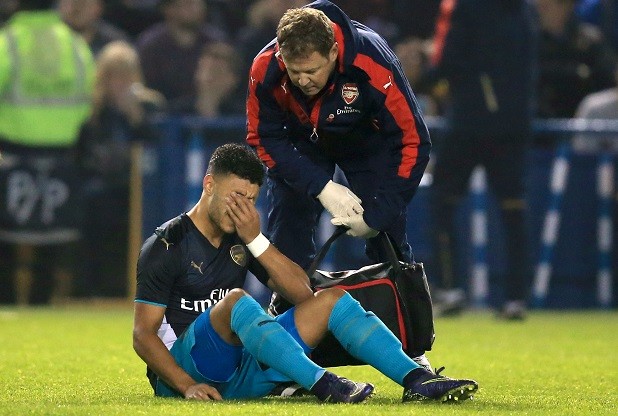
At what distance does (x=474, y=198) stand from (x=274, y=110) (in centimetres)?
536

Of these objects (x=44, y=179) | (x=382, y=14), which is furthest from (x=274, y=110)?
(x=382, y=14)

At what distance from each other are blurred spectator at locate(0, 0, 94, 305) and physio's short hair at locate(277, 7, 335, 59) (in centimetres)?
577

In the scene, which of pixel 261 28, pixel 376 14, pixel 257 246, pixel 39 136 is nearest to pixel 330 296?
pixel 257 246

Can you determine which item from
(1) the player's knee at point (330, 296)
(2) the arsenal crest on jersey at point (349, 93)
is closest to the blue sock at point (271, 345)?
(1) the player's knee at point (330, 296)

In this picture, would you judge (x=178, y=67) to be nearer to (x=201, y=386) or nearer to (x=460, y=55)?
(x=460, y=55)

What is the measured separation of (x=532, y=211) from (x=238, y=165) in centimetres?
644

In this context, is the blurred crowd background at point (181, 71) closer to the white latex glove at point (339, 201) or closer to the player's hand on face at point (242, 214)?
the white latex glove at point (339, 201)

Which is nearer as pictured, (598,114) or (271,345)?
(271,345)

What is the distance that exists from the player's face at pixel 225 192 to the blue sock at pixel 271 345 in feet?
1.38

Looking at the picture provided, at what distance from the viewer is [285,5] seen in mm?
12641

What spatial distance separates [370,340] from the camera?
526cm

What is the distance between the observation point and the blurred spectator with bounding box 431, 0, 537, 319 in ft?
35.2

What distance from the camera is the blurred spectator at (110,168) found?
37.8 ft

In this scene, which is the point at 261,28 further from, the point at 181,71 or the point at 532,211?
the point at 532,211
